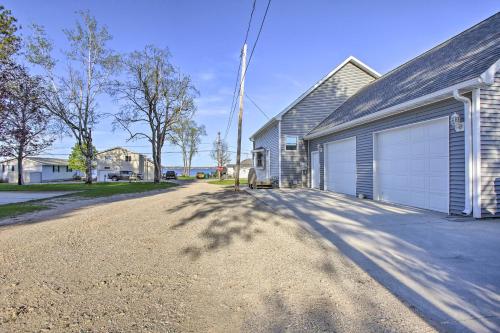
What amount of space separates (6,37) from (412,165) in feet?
47.0

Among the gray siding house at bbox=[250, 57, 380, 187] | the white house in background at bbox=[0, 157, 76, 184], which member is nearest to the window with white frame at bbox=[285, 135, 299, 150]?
the gray siding house at bbox=[250, 57, 380, 187]

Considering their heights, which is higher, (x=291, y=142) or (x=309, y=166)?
(x=291, y=142)

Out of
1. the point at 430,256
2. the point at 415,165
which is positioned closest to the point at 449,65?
the point at 415,165

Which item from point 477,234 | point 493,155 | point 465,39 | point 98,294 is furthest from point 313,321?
point 465,39

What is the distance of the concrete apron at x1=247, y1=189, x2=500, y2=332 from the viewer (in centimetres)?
310

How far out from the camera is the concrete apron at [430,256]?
10.2 feet

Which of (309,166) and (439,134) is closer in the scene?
(439,134)

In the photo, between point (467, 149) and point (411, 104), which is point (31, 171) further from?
point (467, 149)

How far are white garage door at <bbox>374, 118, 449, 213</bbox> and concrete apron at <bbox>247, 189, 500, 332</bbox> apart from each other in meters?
0.69

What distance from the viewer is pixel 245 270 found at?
424 cm

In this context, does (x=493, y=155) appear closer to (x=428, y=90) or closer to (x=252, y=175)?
(x=428, y=90)

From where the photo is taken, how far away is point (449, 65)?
30.0ft

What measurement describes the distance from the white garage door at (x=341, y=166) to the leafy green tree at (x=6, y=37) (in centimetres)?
1334

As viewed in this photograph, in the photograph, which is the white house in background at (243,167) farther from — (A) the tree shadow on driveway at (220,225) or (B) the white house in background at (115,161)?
(A) the tree shadow on driveway at (220,225)
